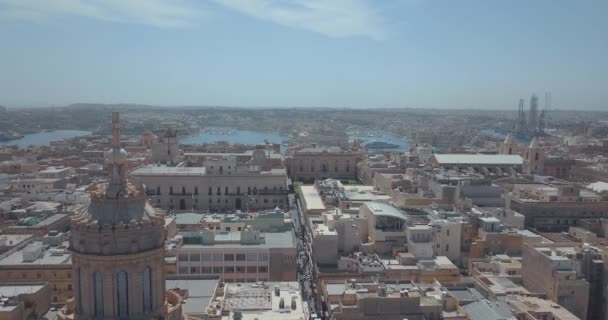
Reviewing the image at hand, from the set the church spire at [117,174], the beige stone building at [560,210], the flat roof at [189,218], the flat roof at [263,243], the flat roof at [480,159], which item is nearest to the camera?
the church spire at [117,174]

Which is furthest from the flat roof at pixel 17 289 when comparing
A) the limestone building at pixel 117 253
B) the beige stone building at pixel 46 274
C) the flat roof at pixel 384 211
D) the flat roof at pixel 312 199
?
the flat roof at pixel 312 199

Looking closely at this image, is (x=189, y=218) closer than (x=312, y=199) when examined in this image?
Yes

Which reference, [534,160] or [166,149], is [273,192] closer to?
[166,149]

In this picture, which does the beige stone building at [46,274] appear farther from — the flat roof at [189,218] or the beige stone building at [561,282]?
the beige stone building at [561,282]

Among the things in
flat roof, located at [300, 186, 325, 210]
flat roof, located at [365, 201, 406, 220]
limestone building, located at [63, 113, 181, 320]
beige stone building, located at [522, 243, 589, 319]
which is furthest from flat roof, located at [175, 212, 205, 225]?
limestone building, located at [63, 113, 181, 320]

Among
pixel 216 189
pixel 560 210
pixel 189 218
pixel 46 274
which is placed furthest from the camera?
pixel 216 189

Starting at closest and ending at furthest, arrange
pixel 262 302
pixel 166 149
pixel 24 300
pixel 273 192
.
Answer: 1. pixel 24 300
2. pixel 262 302
3. pixel 273 192
4. pixel 166 149

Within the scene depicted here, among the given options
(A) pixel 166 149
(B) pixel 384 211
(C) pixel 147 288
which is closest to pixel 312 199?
(B) pixel 384 211
